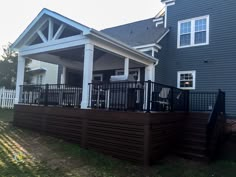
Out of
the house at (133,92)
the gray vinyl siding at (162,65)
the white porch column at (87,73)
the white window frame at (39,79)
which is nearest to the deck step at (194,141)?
the house at (133,92)

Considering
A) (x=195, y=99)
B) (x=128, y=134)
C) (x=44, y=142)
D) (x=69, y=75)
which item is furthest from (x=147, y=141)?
(x=69, y=75)

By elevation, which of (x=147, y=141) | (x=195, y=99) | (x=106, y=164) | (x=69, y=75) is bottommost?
(x=106, y=164)

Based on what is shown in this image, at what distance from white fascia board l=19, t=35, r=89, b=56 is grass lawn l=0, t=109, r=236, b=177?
135 inches

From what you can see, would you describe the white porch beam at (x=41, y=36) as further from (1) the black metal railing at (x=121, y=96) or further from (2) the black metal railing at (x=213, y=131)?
(2) the black metal railing at (x=213, y=131)

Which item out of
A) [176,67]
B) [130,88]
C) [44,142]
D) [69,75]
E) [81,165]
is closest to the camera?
[81,165]

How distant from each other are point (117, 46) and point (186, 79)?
16.2 feet

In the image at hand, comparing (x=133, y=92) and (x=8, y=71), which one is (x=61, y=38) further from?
(x=8, y=71)

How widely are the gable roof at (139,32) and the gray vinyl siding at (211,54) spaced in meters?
0.85

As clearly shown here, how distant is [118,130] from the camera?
6.66 metres

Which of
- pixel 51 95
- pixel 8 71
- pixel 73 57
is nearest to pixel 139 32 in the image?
pixel 73 57

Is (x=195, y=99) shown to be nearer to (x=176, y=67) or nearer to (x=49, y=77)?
(x=176, y=67)

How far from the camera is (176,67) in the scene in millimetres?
11930

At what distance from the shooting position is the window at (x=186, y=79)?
37.2 ft

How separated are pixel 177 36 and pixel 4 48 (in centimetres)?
1473
